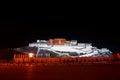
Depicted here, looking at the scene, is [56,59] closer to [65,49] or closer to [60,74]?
[65,49]

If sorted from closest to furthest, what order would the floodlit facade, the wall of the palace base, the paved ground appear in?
the paved ground → the wall of the palace base → the floodlit facade

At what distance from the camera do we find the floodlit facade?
1009 inches

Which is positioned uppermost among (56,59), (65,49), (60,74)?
(65,49)

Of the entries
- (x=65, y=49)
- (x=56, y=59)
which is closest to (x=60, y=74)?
(x=56, y=59)

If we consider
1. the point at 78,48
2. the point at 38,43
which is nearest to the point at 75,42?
the point at 78,48

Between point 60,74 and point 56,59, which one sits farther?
point 56,59

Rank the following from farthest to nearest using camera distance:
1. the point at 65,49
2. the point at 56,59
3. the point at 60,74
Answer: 1. the point at 65,49
2. the point at 56,59
3. the point at 60,74

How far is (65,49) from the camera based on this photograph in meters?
27.6

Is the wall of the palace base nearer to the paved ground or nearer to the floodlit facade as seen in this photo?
the floodlit facade

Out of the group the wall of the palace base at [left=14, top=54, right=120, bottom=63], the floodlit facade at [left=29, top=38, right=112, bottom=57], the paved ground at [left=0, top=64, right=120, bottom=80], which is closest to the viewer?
the paved ground at [left=0, top=64, right=120, bottom=80]

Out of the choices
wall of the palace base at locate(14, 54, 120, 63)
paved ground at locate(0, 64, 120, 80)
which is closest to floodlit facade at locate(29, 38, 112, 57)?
wall of the palace base at locate(14, 54, 120, 63)

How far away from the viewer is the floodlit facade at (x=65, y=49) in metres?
25.6

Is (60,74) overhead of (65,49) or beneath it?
beneath

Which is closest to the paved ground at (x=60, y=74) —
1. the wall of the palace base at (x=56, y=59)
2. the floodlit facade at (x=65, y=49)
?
the wall of the palace base at (x=56, y=59)
